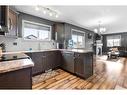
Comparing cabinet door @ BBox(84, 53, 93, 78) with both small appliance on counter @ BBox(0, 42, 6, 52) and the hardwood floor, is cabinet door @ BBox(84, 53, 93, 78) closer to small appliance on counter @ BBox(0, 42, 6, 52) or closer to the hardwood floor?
the hardwood floor

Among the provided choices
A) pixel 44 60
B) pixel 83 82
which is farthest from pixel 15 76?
pixel 44 60

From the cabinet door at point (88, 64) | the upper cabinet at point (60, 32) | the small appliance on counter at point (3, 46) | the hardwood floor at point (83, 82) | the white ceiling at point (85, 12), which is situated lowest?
the hardwood floor at point (83, 82)

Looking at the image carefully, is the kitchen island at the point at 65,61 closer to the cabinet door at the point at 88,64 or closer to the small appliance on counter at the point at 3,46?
the cabinet door at the point at 88,64

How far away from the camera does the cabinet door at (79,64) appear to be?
3.24 m

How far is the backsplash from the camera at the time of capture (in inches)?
138

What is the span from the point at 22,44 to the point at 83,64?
2368 millimetres

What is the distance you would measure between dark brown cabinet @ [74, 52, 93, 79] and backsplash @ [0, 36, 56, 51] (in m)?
1.84

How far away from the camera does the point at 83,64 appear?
3.18m

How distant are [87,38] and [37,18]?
5.02 metres

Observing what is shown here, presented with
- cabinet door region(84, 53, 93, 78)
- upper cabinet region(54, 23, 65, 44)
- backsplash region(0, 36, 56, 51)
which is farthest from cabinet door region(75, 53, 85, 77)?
upper cabinet region(54, 23, 65, 44)

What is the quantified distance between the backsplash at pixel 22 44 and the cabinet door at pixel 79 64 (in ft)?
6.05

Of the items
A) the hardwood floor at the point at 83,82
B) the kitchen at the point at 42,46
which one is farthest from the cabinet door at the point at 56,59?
the hardwood floor at the point at 83,82

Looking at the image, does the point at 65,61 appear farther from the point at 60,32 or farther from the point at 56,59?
the point at 60,32

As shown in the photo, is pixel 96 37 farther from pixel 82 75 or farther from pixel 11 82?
pixel 11 82
